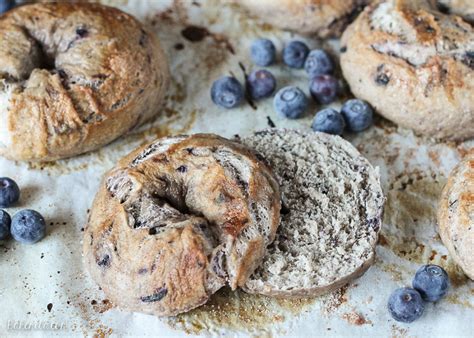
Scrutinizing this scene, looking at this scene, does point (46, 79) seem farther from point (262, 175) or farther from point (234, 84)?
point (262, 175)

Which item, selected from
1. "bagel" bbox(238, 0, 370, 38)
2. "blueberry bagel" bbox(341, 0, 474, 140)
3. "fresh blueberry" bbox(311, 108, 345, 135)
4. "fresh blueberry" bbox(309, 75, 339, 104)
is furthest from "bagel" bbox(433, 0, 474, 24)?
"fresh blueberry" bbox(311, 108, 345, 135)

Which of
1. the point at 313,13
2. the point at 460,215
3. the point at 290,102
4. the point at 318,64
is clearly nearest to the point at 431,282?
the point at 460,215

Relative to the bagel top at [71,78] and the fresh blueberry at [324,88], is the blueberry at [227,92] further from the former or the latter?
the fresh blueberry at [324,88]


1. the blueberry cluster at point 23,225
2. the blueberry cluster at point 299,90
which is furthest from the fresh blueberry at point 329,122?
the blueberry cluster at point 23,225

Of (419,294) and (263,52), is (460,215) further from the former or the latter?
(263,52)

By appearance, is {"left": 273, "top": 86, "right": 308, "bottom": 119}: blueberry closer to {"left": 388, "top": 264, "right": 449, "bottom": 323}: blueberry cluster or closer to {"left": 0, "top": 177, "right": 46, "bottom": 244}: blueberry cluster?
{"left": 388, "top": 264, "right": 449, "bottom": 323}: blueberry cluster

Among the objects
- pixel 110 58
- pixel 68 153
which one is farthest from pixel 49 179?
pixel 110 58
